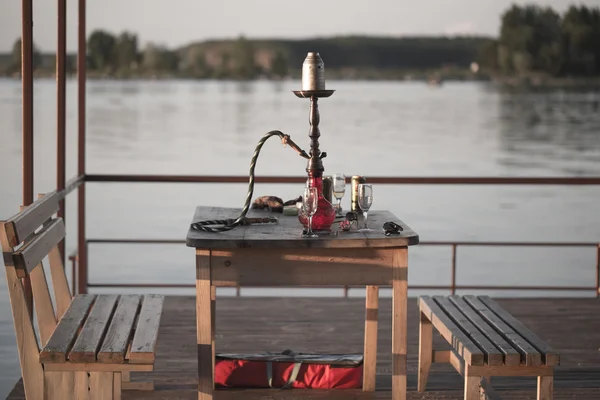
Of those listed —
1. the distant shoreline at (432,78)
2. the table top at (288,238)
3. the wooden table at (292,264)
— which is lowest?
the wooden table at (292,264)

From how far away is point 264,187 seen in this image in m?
25.8

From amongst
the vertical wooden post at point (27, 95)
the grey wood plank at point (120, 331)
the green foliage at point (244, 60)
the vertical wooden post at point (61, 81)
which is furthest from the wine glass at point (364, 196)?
the green foliage at point (244, 60)

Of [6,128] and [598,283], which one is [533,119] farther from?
[598,283]

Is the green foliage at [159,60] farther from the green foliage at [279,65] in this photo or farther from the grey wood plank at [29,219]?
the grey wood plank at [29,219]

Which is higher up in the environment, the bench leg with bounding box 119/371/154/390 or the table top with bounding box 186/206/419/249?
the table top with bounding box 186/206/419/249

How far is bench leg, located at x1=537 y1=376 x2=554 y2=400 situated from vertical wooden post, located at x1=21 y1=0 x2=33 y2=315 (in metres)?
2.00

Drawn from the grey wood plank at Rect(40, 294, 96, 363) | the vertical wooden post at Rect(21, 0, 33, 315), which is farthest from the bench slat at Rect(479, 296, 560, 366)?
the vertical wooden post at Rect(21, 0, 33, 315)

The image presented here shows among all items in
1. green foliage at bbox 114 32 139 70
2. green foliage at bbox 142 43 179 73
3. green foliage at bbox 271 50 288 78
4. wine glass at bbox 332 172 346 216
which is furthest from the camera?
green foliage at bbox 142 43 179 73

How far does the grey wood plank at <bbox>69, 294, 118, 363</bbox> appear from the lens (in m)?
3.01

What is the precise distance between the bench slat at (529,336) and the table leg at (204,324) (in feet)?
3.46

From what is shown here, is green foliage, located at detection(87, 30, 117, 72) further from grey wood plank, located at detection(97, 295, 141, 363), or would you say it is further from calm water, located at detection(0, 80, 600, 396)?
grey wood plank, located at detection(97, 295, 141, 363)

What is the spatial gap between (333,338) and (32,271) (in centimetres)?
185

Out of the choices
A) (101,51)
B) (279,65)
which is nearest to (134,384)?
(279,65)

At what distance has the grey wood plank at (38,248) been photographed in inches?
121
